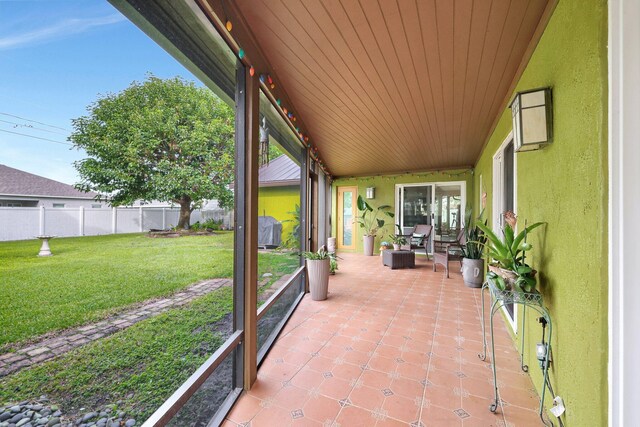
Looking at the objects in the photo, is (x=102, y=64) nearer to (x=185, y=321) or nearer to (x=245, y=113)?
(x=245, y=113)

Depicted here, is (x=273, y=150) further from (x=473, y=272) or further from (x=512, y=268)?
(x=512, y=268)

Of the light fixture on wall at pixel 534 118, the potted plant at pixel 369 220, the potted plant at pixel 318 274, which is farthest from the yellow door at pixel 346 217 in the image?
the light fixture on wall at pixel 534 118

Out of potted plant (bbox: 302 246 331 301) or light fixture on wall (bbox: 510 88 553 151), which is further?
potted plant (bbox: 302 246 331 301)

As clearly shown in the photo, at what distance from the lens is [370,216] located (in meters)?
7.99

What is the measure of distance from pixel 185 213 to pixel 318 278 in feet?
7.43

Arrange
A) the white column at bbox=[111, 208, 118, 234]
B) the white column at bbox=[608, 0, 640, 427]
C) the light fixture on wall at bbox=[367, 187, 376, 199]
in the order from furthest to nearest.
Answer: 1. the light fixture on wall at bbox=[367, 187, 376, 199]
2. the white column at bbox=[111, 208, 118, 234]
3. the white column at bbox=[608, 0, 640, 427]

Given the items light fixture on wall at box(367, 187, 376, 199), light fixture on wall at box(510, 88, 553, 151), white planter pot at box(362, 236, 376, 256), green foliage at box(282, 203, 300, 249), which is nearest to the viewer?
light fixture on wall at box(510, 88, 553, 151)

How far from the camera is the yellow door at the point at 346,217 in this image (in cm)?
825

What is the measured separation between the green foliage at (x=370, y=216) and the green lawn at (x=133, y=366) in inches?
237

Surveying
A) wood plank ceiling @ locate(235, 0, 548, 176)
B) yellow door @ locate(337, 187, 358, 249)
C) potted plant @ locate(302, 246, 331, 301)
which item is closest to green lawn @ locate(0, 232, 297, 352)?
wood plank ceiling @ locate(235, 0, 548, 176)

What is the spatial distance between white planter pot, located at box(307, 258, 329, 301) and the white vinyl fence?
2.22 meters

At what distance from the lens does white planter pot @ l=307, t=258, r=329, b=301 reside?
3.60m

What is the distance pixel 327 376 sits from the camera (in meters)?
1.98

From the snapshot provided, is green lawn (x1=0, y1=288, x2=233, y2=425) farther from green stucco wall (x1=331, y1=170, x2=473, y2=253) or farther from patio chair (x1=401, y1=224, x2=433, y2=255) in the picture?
green stucco wall (x1=331, y1=170, x2=473, y2=253)
